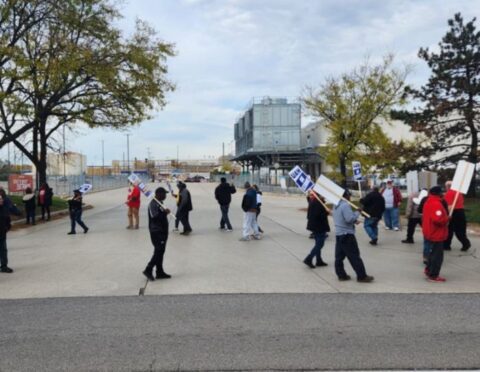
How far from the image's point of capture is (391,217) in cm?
1697

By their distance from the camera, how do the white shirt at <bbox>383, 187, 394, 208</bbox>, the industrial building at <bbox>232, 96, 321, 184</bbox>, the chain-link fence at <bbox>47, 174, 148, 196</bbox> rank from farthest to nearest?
the industrial building at <bbox>232, 96, 321, 184</bbox> < the chain-link fence at <bbox>47, 174, 148, 196</bbox> < the white shirt at <bbox>383, 187, 394, 208</bbox>

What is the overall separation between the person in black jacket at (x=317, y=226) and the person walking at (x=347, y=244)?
3.53 feet

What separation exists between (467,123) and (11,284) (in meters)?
21.3

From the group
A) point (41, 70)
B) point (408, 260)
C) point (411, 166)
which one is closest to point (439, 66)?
point (411, 166)

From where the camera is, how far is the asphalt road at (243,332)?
4.93 m

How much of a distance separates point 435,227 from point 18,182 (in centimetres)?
2770

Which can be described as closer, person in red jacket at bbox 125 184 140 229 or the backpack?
the backpack

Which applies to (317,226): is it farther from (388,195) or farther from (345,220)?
(388,195)

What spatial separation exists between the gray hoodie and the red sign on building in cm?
2578

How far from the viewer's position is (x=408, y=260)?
11070 millimetres

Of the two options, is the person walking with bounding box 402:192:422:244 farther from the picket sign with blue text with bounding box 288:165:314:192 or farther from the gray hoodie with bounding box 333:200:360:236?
the gray hoodie with bounding box 333:200:360:236

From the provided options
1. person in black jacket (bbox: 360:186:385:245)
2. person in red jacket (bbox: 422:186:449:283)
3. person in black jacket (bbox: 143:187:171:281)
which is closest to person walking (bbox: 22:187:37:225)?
person in black jacket (bbox: 143:187:171:281)

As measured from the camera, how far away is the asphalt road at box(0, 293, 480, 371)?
4.93 metres

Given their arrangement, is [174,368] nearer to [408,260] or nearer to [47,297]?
[47,297]
